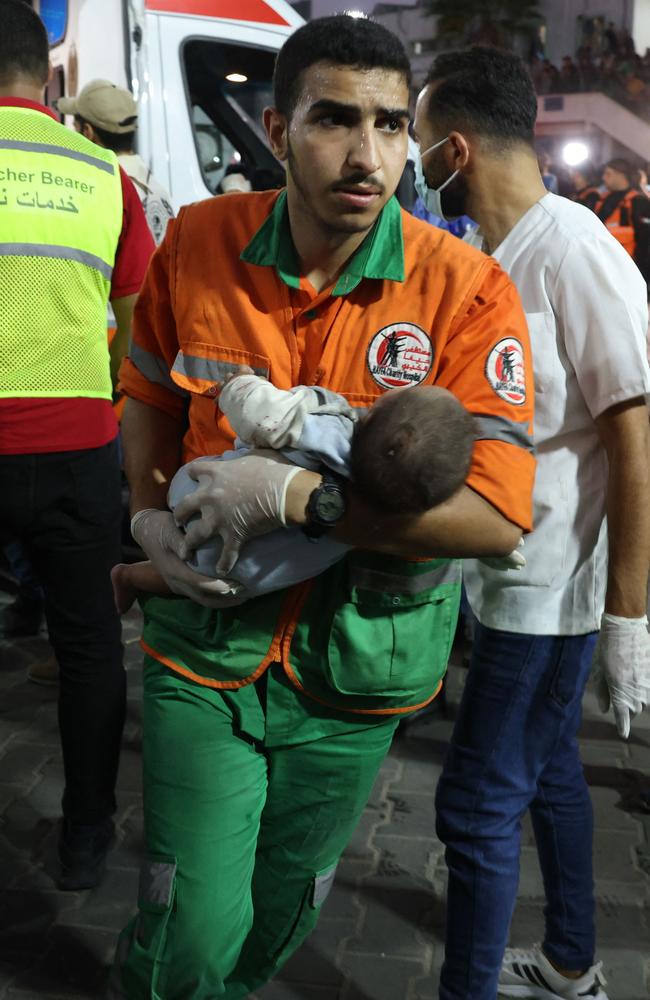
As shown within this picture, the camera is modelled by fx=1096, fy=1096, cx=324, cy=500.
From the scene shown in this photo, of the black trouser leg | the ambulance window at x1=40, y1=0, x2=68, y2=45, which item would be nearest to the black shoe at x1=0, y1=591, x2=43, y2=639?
the black trouser leg

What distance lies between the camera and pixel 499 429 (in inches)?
79.3

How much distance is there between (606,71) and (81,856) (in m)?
36.7

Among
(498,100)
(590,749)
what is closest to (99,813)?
(590,749)

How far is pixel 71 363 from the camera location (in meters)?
3.10

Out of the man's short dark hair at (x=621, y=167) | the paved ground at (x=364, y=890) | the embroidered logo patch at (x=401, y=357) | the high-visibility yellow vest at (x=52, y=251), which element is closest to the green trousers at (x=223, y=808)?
the embroidered logo patch at (x=401, y=357)

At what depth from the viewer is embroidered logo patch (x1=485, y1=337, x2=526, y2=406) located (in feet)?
6.64

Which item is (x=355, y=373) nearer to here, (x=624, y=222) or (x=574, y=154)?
(x=624, y=222)

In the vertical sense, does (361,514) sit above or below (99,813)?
above

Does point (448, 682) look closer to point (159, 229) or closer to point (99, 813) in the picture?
point (99, 813)

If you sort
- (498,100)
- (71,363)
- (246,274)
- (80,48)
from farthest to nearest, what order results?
(80,48) → (71,363) → (498,100) → (246,274)

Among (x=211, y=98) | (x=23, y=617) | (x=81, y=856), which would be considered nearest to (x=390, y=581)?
(x=81, y=856)

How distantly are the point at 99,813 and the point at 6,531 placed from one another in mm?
948

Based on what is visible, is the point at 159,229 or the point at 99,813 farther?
the point at 159,229

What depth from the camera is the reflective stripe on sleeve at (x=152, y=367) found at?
93.7 inches
